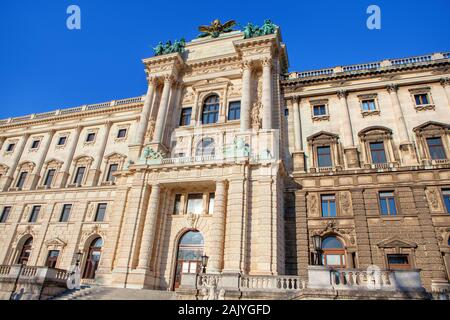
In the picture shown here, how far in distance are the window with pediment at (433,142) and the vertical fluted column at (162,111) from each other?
72.1 ft

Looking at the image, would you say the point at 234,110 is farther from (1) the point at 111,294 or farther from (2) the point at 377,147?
(1) the point at 111,294

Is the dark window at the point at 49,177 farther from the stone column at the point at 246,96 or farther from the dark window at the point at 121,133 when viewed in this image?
the stone column at the point at 246,96

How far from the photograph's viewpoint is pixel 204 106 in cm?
3134

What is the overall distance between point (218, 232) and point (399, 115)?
17906 millimetres

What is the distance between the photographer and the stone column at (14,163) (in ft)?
122

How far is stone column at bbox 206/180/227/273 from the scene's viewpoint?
2066 centimetres

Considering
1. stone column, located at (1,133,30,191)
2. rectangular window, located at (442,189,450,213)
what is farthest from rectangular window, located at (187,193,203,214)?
stone column, located at (1,133,30,191)

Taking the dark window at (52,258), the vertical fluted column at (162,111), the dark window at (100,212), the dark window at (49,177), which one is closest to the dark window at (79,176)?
the dark window at (49,177)

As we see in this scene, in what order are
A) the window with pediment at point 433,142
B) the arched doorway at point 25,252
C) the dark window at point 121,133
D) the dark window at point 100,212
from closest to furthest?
1. the window with pediment at point 433,142
2. the dark window at point 100,212
3. the arched doorway at point 25,252
4. the dark window at point 121,133

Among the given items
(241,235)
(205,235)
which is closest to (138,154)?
(205,235)

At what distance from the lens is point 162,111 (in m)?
30.2

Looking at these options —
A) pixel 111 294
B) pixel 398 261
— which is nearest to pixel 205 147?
pixel 111 294
